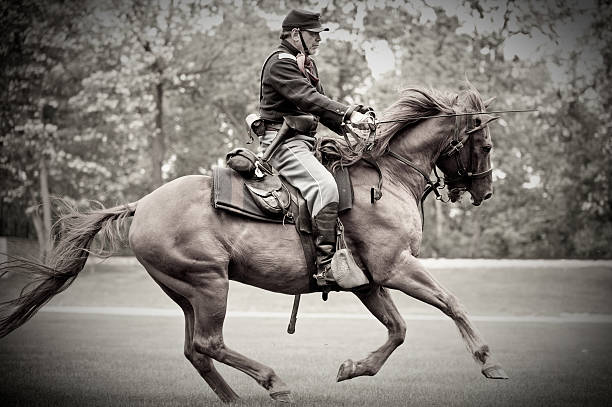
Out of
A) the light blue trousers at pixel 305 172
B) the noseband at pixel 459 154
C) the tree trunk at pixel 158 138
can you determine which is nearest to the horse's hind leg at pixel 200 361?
the light blue trousers at pixel 305 172

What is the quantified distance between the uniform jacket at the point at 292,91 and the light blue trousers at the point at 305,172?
0.33 metres

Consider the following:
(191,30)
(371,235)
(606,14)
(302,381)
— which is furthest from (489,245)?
(371,235)

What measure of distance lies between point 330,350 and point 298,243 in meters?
5.99

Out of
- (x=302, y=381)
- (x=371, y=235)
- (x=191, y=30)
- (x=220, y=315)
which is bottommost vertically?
(x=302, y=381)

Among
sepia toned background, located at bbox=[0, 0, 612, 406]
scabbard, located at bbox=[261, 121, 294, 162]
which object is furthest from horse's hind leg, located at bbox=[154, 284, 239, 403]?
sepia toned background, located at bbox=[0, 0, 612, 406]

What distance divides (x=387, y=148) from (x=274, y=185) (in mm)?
1258

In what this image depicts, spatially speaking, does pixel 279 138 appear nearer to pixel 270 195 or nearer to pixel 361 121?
pixel 270 195

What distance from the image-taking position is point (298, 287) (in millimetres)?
7516

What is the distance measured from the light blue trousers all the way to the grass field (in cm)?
206

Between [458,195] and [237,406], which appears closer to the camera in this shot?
[237,406]

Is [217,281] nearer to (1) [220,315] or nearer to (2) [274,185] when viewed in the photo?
(1) [220,315]

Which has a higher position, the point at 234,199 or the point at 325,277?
the point at 234,199

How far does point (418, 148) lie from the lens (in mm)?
7926

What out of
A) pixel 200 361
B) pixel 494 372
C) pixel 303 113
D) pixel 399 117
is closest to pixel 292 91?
pixel 303 113
